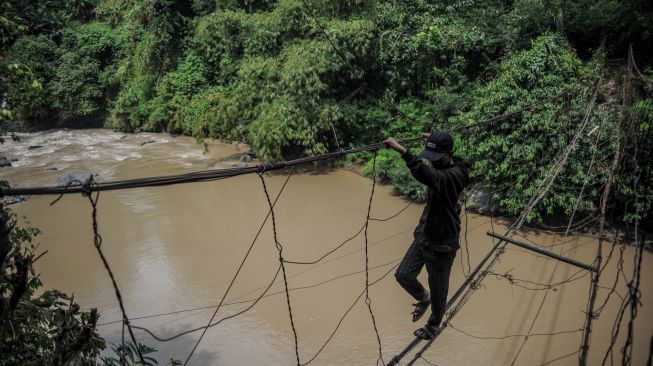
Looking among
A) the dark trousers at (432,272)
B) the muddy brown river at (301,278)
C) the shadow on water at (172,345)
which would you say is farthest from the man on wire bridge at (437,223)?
the shadow on water at (172,345)

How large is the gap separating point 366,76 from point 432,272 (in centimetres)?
731

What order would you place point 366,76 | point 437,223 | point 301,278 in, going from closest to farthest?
point 437,223 < point 301,278 < point 366,76

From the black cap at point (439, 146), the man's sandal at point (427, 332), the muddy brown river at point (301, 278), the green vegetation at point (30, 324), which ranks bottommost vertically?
the muddy brown river at point (301, 278)

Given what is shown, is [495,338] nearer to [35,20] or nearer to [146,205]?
[35,20]

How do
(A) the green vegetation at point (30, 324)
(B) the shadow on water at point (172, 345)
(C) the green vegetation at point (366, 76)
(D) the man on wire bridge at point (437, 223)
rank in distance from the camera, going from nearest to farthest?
(A) the green vegetation at point (30, 324) < (D) the man on wire bridge at point (437, 223) < (B) the shadow on water at point (172, 345) < (C) the green vegetation at point (366, 76)

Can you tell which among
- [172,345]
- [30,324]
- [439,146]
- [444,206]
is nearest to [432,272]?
[444,206]

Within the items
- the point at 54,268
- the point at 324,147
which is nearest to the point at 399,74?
the point at 324,147

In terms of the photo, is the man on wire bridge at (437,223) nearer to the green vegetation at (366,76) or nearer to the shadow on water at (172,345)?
the green vegetation at (366,76)

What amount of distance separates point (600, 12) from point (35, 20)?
6731 mm

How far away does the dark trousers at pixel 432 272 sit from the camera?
2629mm

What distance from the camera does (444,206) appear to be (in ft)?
8.14

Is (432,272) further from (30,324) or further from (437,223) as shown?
(30,324)

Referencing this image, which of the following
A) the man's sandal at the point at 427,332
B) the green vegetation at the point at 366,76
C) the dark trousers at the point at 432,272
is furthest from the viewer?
the green vegetation at the point at 366,76

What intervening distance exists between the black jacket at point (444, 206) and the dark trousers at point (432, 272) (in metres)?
0.06
